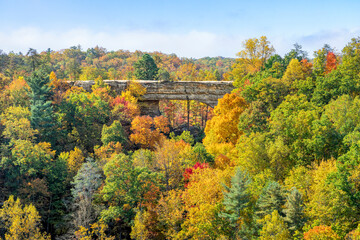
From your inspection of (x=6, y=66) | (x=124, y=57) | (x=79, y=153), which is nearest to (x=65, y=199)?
(x=79, y=153)

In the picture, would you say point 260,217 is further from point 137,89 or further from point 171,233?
point 137,89

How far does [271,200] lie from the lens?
2436 cm

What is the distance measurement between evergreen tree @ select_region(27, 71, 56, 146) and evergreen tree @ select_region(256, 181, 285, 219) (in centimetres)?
3113

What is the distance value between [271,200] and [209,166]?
11772 mm

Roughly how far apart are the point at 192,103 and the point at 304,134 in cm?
3965

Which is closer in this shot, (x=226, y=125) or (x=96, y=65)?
(x=226, y=125)

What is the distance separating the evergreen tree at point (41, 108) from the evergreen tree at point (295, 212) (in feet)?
110

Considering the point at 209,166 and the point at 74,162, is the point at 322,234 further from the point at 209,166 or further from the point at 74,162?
the point at 74,162

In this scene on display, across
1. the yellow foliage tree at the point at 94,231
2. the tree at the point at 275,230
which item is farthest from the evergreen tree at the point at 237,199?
the yellow foliage tree at the point at 94,231

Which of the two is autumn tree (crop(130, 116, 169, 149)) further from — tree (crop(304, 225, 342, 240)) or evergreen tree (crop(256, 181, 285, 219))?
tree (crop(304, 225, 342, 240))

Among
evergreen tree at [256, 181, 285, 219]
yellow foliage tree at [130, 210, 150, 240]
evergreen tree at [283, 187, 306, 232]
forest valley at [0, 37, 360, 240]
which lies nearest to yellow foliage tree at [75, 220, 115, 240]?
forest valley at [0, 37, 360, 240]

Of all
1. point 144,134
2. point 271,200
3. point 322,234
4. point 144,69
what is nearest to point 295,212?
point 271,200

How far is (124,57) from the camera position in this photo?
12712 cm

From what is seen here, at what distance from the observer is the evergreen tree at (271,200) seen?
2439 centimetres
